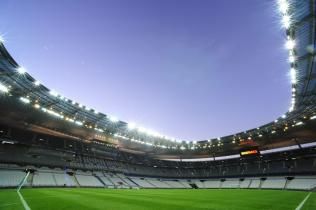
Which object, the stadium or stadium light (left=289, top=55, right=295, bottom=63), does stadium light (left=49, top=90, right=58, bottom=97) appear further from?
stadium light (left=289, top=55, right=295, bottom=63)

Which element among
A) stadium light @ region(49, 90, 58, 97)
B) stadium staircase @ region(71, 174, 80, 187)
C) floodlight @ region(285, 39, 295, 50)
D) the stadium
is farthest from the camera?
stadium staircase @ region(71, 174, 80, 187)

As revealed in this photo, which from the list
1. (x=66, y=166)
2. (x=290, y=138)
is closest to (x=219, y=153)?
(x=290, y=138)

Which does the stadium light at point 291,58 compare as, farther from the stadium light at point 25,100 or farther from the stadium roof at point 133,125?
the stadium light at point 25,100

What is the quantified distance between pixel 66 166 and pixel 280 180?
172 ft

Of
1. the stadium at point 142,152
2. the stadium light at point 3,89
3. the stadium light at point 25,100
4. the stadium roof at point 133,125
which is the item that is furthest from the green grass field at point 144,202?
the stadium light at point 25,100

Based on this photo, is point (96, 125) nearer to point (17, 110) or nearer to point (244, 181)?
point (17, 110)

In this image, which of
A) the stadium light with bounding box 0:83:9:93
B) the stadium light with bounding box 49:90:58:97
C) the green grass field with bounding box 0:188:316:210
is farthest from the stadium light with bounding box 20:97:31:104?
the green grass field with bounding box 0:188:316:210

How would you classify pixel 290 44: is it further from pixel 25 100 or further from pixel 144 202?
pixel 25 100

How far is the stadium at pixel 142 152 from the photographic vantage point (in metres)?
21.4

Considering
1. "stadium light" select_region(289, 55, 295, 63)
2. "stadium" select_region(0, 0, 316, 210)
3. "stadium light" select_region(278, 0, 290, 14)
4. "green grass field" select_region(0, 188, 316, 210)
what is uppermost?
"stadium light" select_region(278, 0, 290, 14)

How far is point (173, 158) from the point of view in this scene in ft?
264

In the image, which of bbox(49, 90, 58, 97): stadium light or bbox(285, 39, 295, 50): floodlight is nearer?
bbox(285, 39, 295, 50): floodlight

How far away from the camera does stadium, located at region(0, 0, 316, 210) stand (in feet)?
70.3

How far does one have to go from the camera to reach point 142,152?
7000 cm
